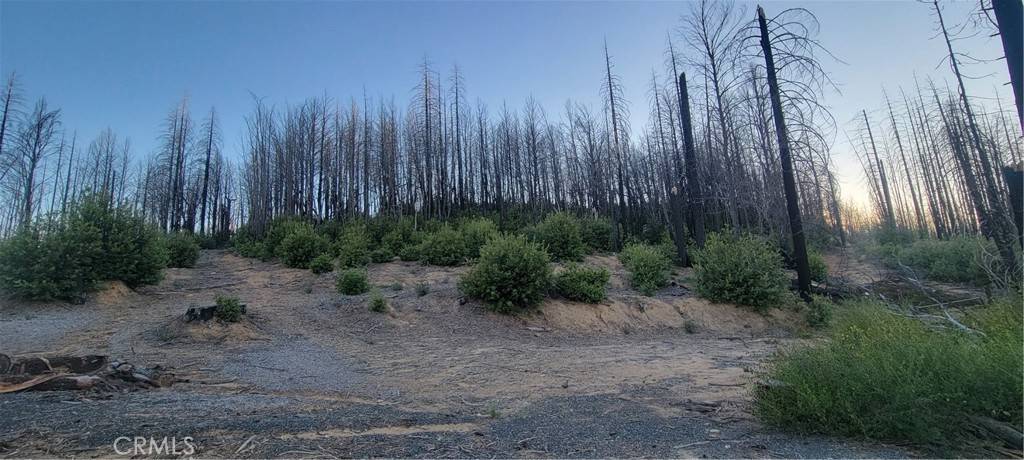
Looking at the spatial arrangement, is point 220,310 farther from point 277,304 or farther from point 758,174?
point 758,174

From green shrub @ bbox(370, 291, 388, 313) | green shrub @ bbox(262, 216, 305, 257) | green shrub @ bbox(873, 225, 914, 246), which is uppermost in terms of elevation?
green shrub @ bbox(262, 216, 305, 257)

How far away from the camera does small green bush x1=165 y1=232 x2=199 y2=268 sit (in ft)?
60.3

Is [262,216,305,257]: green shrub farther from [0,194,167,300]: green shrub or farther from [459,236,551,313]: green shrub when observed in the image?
[459,236,551,313]: green shrub

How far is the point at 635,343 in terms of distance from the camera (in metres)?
10.2

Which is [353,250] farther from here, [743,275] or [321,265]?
[743,275]

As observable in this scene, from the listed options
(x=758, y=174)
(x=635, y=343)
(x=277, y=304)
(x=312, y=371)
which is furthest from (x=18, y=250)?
(x=758, y=174)

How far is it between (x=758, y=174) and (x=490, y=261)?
37.4ft

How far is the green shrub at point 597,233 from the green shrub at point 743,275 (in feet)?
26.7

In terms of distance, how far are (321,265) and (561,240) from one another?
8.97 meters

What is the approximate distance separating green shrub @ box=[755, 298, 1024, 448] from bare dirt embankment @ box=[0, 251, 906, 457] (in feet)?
0.78

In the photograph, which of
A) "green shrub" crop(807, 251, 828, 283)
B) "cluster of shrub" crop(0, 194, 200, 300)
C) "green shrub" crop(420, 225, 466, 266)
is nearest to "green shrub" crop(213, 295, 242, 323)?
"cluster of shrub" crop(0, 194, 200, 300)

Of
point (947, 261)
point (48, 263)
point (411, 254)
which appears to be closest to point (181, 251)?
point (48, 263)

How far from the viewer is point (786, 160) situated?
13.1 meters

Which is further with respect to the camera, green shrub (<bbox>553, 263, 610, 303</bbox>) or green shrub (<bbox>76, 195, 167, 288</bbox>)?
green shrub (<bbox>553, 263, 610, 303</bbox>)
